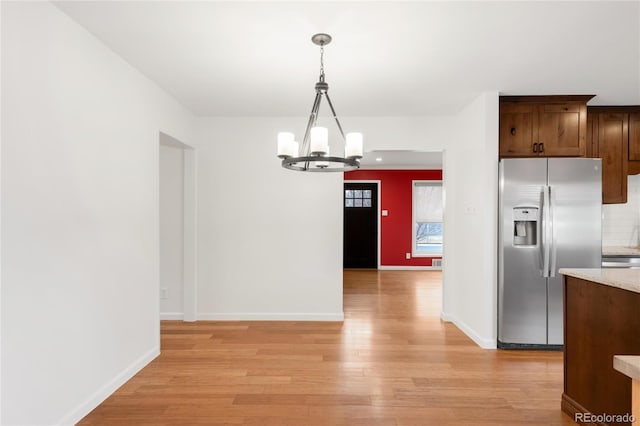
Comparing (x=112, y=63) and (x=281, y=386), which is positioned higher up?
(x=112, y=63)

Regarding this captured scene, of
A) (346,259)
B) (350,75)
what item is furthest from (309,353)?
(346,259)

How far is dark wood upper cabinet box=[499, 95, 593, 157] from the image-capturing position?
368cm

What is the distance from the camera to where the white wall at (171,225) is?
4438mm

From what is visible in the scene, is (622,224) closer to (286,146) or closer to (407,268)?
(286,146)

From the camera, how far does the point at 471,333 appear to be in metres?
3.83

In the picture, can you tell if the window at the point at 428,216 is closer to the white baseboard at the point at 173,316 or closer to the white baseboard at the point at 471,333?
the white baseboard at the point at 471,333

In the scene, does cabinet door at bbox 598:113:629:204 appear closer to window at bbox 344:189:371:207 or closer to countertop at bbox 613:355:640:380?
countertop at bbox 613:355:640:380

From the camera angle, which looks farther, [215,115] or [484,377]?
[215,115]

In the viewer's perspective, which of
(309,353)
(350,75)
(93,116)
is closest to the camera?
(93,116)

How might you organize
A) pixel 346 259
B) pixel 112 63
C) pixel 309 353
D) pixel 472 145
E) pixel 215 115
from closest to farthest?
pixel 112 63 → pixel 309 353 → pixel 472 145 → pixel 215 115 → pixel 346 259

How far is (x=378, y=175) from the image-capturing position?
8.73m

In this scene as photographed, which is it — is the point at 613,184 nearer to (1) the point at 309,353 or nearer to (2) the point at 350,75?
(2) the point at 350,75

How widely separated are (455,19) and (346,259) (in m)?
6.91

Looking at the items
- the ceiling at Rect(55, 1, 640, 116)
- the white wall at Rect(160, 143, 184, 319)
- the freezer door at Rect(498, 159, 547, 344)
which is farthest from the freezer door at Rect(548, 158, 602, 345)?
the white wall at Rect(160, 143, 184, 319)
